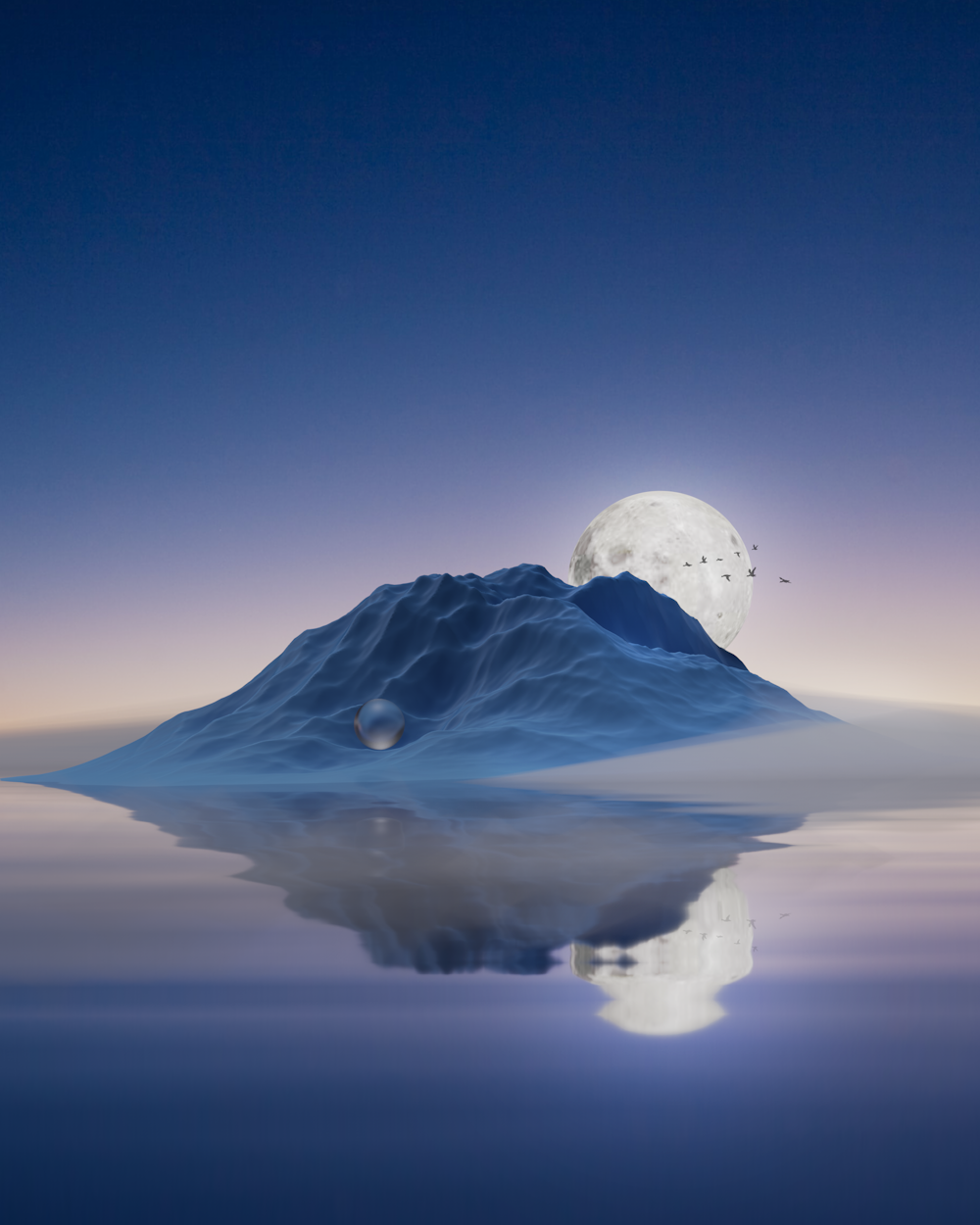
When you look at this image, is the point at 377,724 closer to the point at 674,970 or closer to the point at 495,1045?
the point at 674,970

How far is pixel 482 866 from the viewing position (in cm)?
723

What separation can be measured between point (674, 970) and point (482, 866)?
3279 millimetres

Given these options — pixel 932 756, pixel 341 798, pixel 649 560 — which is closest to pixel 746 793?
pixel 341 798

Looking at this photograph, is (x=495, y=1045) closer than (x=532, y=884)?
Yes

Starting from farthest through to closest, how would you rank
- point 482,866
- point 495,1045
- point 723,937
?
1. point 482,866
2. point 723,937
3. point 495,1045

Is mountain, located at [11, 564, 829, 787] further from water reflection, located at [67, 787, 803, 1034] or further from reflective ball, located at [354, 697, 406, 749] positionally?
water reflection, located at [67, 787, 803, 1034]

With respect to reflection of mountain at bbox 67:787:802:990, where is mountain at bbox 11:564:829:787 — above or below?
above

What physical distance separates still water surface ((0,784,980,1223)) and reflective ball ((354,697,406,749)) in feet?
59.1

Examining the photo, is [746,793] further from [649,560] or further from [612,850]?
[649,560]

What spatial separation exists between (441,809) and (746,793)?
15.3ft

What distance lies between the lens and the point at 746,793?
13.9m

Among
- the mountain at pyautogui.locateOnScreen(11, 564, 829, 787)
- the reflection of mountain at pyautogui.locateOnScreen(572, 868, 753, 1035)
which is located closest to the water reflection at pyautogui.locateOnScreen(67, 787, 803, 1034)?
the reflection of mountain at pyautogui.locateOnScreen(572, 868, 753, 1035)

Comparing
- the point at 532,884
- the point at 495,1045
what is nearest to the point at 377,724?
the point at 532,884

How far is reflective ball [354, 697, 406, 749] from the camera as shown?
24922 mm
